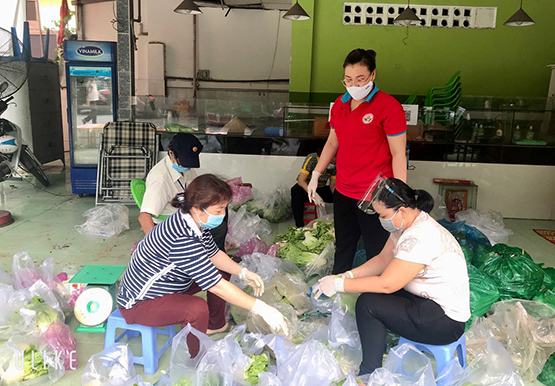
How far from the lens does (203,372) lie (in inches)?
76.4

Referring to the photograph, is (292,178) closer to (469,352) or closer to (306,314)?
(306,314)

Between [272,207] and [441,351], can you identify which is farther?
[272,207]

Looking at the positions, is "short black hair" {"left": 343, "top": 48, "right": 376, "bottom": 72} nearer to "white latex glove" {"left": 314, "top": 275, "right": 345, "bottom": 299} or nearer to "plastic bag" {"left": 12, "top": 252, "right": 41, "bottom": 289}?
"white latex glove" {"left": 314, "top": 275, "right": 345, "bottom": 299}

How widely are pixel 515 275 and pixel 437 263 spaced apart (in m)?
1.11

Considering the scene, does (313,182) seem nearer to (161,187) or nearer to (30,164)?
(161,187)

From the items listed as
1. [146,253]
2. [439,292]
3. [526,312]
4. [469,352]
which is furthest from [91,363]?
[526,312]

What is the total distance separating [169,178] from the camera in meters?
3.10

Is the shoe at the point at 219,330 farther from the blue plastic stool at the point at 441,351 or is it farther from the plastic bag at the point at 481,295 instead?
the plastic bag at the point at 481,295

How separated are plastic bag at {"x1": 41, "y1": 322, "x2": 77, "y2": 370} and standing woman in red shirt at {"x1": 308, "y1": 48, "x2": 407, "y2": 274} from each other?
153 centimetres

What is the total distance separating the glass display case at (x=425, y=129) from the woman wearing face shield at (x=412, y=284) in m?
3.38

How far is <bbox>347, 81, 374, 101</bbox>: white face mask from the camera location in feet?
8.56

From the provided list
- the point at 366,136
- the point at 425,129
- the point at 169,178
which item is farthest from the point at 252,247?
the point at 425,129

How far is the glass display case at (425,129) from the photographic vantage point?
17.7 ft

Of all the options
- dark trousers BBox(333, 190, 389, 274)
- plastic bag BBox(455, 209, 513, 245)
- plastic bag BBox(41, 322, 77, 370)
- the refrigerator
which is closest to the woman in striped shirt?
plastic bag BBox(41, 322, 77, 370)
